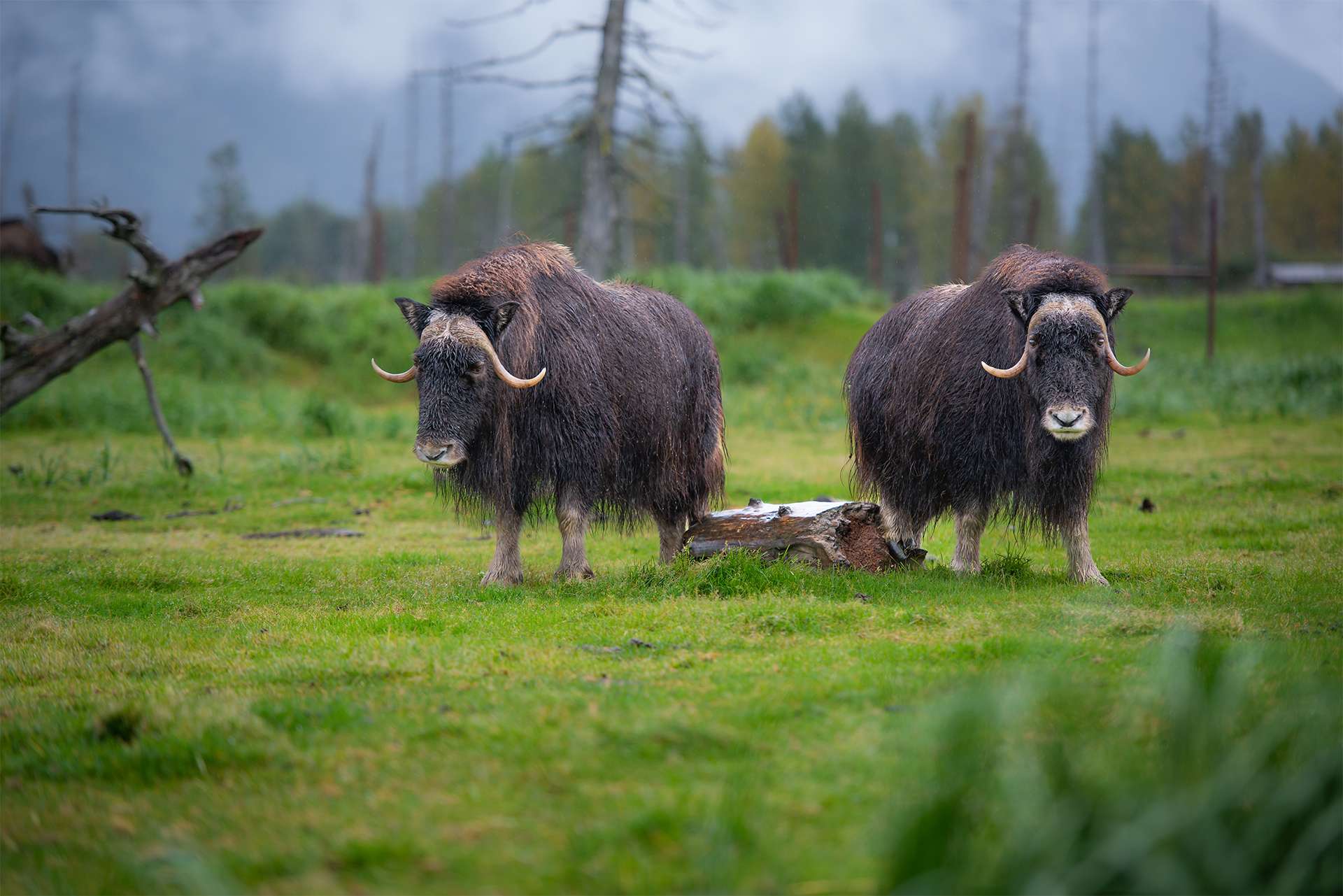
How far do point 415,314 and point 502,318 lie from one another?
0.61 meters

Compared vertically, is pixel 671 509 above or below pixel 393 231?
below

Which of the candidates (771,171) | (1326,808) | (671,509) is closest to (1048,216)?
(771,171)

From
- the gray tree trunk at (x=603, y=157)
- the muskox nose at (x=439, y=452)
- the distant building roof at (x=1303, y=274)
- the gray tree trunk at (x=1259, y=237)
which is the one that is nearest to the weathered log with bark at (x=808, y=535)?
the muskox nose at (x=439, y=452)

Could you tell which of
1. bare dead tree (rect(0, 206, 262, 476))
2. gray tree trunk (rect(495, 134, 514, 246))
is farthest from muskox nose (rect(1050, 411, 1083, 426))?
gray tree trunk (rect(495, 134, 514, 246))

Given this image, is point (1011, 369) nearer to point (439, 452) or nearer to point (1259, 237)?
point (439, 452)

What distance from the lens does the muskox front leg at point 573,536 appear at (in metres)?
7.74

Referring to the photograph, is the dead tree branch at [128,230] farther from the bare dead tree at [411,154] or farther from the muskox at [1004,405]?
the bare dead tree at [411,154]

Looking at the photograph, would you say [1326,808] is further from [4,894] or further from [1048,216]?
[1048,216]

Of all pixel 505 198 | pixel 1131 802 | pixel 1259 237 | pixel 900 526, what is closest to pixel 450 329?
pixel 900 526

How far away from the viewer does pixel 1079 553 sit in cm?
744

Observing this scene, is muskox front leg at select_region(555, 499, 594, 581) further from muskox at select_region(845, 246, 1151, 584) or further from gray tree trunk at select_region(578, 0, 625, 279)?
gray tree trunk at select_region(578, 0, 625, 279)

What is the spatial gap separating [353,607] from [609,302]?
2679 mm

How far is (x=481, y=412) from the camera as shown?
7.41m

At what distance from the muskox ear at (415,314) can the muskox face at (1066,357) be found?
353cm
